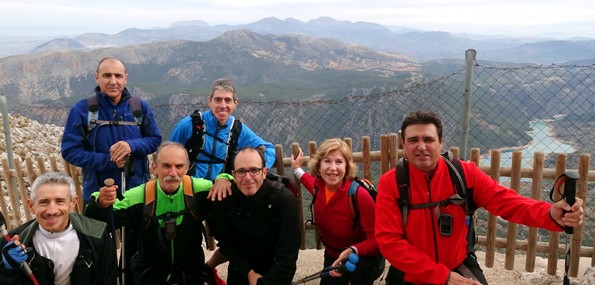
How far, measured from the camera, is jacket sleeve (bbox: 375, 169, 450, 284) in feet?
11.1

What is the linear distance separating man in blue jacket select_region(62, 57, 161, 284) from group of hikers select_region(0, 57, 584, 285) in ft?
0.04

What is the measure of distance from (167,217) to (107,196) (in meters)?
0.60

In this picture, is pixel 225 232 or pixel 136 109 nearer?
pixel 225 232

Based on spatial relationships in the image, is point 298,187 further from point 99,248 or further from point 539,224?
point 539,224

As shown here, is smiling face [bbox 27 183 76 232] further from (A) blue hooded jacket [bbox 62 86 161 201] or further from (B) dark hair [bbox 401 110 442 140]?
(B) dark hair [bbox 401 110 442 140]

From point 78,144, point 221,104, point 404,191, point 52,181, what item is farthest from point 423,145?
point 78,144

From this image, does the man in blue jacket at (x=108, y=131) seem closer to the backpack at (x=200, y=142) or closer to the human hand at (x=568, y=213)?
the backpack at (x=200, y=142)

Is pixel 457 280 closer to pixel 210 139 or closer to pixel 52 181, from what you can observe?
pixel 210 139

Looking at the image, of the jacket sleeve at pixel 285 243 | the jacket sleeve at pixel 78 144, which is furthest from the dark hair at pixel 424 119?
the jacket sleeve at pixel 78 144

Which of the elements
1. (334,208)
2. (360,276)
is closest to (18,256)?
(334,208)

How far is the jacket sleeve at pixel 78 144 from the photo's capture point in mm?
4367

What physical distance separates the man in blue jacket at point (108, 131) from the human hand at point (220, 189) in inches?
38.2

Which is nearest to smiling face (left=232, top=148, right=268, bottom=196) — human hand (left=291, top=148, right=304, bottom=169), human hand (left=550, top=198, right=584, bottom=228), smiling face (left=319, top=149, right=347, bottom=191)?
smiling face (left=319, top=149, right=347, bottom=191)

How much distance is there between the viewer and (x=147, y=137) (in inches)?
185
